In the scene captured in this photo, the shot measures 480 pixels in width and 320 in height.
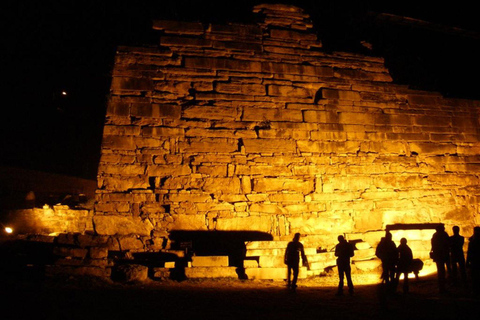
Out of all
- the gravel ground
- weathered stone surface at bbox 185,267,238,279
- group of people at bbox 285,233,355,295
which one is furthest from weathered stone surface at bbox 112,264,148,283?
group of people at bbox 285,233,355,295

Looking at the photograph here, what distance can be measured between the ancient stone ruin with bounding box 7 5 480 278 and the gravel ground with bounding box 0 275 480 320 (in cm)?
64

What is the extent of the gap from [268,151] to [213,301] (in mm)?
3167

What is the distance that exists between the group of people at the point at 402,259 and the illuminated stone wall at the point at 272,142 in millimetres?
1047

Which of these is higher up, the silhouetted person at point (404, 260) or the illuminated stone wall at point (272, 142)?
the illuminated stone wall at point (272, 142)

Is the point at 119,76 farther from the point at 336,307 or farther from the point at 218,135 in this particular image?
the point at 336,307

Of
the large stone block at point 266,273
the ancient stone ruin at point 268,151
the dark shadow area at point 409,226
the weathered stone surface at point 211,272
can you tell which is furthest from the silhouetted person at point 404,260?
the weathered stone surface at point 211,272

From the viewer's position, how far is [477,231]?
15.6 feet

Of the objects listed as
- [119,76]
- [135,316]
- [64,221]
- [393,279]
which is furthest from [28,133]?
[393,279]

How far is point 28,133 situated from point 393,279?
23.2 metres

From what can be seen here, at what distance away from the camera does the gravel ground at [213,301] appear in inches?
135

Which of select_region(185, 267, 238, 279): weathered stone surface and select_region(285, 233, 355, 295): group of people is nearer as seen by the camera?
select_region(285, 233, 355, 295): group of people

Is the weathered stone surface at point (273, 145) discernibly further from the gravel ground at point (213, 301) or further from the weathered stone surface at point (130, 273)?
the gravel ground at point (213, 301)

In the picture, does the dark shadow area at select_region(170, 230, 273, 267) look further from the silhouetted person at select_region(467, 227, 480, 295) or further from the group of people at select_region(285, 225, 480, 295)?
the silhouetted person at select_region(467, 227, 480, 295)

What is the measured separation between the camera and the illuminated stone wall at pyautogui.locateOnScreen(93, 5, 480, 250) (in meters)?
5.70
